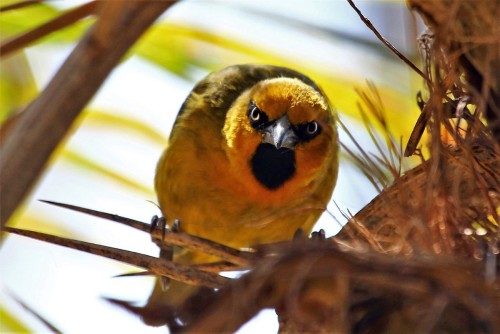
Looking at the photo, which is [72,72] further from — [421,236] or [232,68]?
[232,68]

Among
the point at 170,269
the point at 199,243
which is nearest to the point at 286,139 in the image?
the point at 199,243

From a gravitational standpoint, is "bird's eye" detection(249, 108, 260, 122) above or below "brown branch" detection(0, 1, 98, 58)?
above

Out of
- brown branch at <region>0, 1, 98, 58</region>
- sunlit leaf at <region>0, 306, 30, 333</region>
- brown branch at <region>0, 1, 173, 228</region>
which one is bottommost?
brown branch at <region>0, 1, 173, 228</region>

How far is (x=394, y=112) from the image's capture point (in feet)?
12.2

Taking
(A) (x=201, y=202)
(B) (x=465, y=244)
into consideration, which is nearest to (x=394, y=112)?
(A) (x=201, y=202)

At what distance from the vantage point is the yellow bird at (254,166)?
3.79m

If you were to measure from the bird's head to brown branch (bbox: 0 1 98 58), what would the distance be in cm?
219

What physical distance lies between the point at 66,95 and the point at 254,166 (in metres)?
2.72

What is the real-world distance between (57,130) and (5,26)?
2.66m

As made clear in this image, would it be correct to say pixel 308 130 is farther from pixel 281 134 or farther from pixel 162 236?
pixel 162 236

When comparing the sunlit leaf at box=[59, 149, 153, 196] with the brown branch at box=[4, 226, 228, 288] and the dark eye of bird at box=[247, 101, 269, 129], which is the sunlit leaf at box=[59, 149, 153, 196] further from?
the brown branch at box=[4, 226, 228, 288]

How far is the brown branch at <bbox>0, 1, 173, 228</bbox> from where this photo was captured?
42.6 inches

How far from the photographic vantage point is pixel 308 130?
12.4 ft

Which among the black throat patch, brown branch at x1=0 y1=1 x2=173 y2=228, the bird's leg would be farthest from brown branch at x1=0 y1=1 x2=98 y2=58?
the black throat patch
